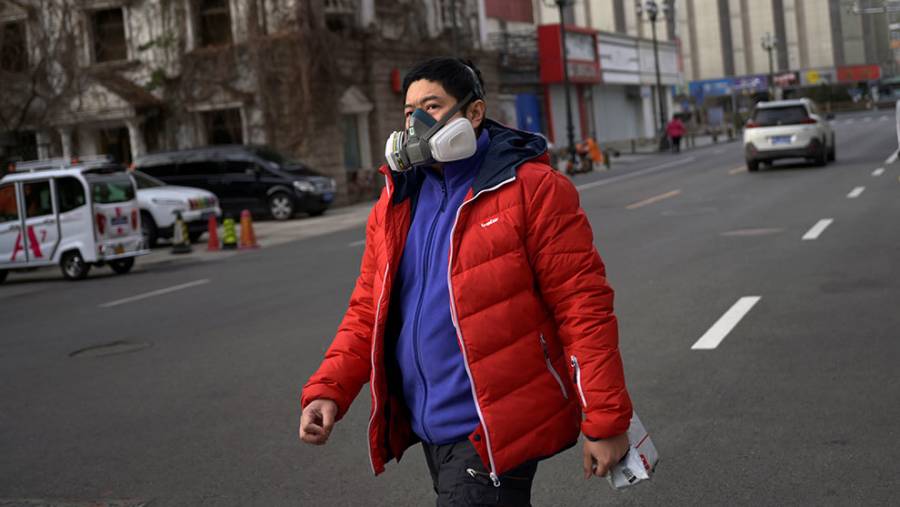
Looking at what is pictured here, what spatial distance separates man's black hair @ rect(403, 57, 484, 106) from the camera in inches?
124

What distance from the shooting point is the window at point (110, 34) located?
36.8 meters

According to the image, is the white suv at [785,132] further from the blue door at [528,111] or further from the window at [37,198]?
the blue door at [528,111]

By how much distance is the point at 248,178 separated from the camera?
29.9 meters

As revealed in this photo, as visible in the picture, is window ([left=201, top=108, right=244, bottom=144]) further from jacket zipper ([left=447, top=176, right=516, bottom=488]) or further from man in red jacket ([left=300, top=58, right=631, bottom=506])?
jacket zipper ([left=447, top=176, right=516, bottom=488])

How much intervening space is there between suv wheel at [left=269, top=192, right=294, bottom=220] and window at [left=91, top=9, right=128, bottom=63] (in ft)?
33.2

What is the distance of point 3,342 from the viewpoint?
11.6m

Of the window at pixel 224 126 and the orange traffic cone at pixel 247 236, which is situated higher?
the window at pixel 224 126

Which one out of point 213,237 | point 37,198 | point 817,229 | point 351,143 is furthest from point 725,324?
point 351,143

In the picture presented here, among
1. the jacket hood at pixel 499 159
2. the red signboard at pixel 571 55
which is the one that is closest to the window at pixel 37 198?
the jacket hood at pixel 499 159

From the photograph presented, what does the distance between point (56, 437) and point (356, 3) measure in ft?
102

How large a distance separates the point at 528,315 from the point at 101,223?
53.9 ft

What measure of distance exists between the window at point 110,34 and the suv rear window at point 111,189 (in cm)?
1912

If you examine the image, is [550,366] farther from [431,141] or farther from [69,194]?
[69,194]

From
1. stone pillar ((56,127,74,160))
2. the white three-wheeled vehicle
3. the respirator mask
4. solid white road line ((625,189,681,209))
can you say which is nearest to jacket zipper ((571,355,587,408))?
the respirator mask
